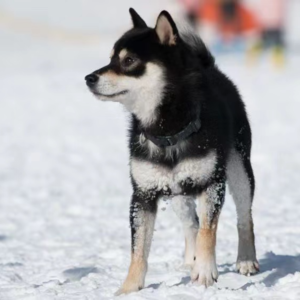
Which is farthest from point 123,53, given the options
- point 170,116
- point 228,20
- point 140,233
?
point 228,20

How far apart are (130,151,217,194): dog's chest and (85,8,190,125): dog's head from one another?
24 cm

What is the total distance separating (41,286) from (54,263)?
2.40 feet

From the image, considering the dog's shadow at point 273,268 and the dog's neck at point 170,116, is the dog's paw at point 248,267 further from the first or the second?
the dog's neck at point 170,116

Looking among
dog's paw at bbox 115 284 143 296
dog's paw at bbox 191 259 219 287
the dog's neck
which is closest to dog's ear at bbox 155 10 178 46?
the dog's neck

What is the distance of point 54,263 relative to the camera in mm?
4621

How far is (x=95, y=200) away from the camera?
6.57m

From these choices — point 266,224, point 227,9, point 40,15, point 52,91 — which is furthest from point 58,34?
point 266,224

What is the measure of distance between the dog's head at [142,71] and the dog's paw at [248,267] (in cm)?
91

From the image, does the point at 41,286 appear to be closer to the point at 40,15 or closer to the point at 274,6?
the point at 274,6

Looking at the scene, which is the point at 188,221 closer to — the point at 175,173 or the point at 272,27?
the point at 175,173

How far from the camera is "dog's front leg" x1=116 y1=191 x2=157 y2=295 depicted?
12.3 feet

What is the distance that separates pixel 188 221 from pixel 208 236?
61 centimetres

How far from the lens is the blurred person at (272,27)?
15.6m

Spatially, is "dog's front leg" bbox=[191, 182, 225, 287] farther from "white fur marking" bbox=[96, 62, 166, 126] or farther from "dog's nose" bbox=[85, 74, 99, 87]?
"dog's nose" bbox=[85, 74, 99, 87]
